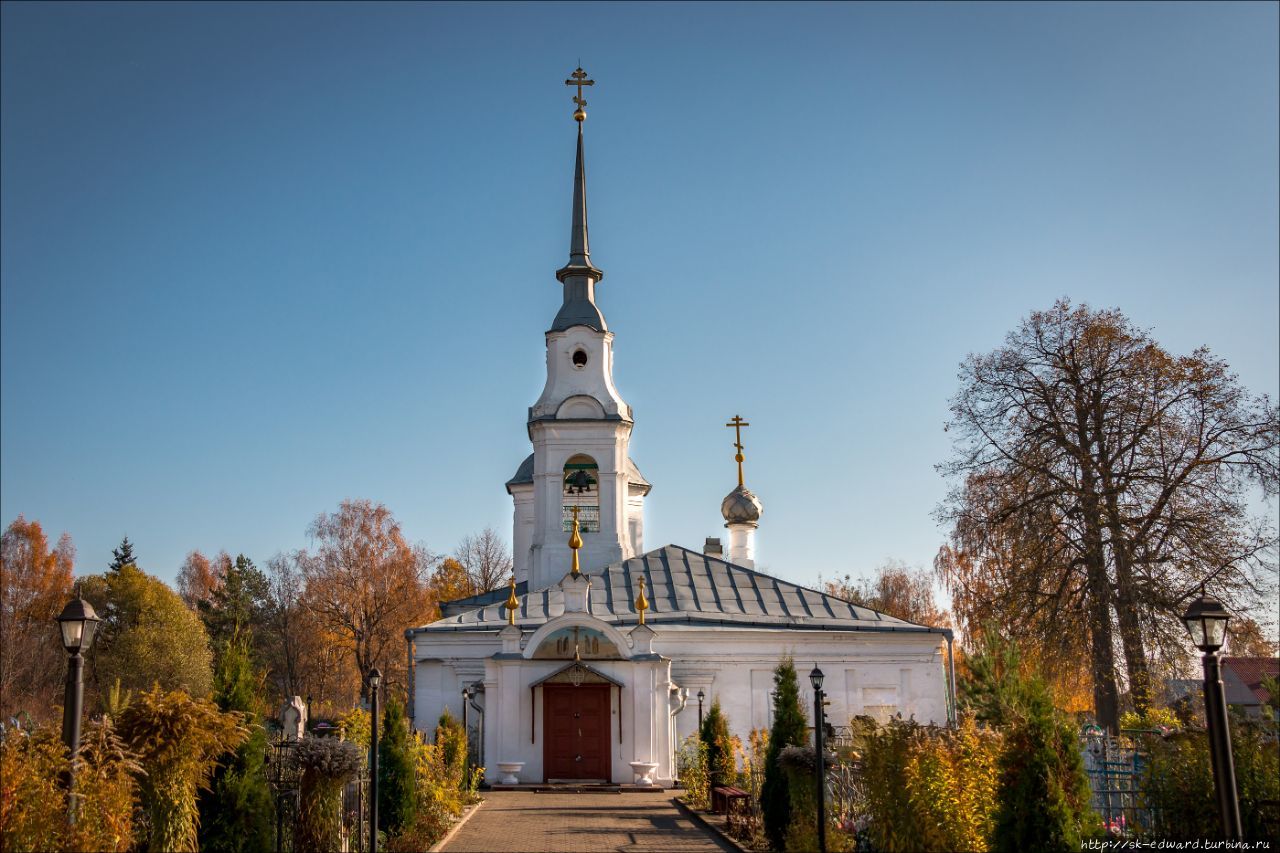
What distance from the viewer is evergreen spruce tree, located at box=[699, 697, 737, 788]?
24.5m

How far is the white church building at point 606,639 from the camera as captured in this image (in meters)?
29.1

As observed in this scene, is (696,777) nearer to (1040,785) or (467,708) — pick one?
(467,708)

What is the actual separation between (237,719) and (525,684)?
16.2 metres

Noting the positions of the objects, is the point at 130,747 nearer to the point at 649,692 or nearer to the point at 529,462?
the point at 649,692

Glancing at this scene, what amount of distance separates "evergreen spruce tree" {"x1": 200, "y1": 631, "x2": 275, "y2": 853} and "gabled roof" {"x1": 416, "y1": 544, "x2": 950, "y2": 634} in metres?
17.6

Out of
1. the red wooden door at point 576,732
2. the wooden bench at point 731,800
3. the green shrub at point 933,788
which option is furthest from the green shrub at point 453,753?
the green shrub at point 933,788

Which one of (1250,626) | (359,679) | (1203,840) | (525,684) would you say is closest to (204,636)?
(359,679)

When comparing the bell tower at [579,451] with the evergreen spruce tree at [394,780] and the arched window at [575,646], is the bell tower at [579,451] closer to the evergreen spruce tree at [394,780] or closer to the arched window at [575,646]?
the arched window at [575,646]

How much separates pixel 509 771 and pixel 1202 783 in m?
18.6

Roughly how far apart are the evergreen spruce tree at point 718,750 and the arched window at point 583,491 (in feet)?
38.3

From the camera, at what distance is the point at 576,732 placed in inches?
1148

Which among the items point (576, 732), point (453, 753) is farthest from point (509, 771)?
point (453, 753)

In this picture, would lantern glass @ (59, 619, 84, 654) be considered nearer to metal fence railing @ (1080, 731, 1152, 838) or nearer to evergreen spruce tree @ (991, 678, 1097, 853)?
evergreen spruce tree @ (991, 678, 1097, 853)

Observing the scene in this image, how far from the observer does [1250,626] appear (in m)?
25.8
